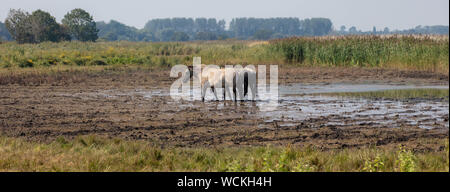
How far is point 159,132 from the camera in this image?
9914 mm

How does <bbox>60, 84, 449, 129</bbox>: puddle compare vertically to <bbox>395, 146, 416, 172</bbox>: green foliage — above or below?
below

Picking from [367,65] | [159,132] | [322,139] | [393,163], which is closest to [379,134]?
[322,139]

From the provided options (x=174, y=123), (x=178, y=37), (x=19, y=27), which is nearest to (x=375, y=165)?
(x=174, y=123)

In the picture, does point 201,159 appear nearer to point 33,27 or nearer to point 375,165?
point 375,165

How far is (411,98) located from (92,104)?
9000 millimetres

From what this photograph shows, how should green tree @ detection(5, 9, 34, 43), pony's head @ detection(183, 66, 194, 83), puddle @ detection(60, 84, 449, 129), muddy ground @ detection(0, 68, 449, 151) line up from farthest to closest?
green tree @ detection(5, 9, 34, 43), pony's head @ detection(183, 66, 194, 83), puddle @ detection(60, 84, 449, 129), muddy ground @ detection(0, 68, 449, 151)

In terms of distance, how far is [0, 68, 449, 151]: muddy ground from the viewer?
8.90m

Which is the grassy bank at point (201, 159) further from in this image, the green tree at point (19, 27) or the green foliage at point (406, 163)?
the green tree at point (19, 27)

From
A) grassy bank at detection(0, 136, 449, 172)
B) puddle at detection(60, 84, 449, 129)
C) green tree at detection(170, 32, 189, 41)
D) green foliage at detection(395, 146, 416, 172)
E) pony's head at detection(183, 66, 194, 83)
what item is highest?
green tree at detection(170, 32, 189, 41)

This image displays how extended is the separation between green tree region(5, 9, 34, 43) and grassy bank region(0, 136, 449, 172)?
58775mm

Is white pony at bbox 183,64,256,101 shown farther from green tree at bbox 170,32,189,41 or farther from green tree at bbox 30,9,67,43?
green tree at bbox 170,32,189,41

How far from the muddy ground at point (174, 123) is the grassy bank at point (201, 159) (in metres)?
1.04

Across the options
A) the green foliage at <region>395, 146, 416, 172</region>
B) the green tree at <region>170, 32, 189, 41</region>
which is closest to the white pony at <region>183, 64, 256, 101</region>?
the green foliage at <region>395, 146, 416, 172</region>

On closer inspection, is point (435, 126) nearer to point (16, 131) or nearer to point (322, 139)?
point (322, 139)
